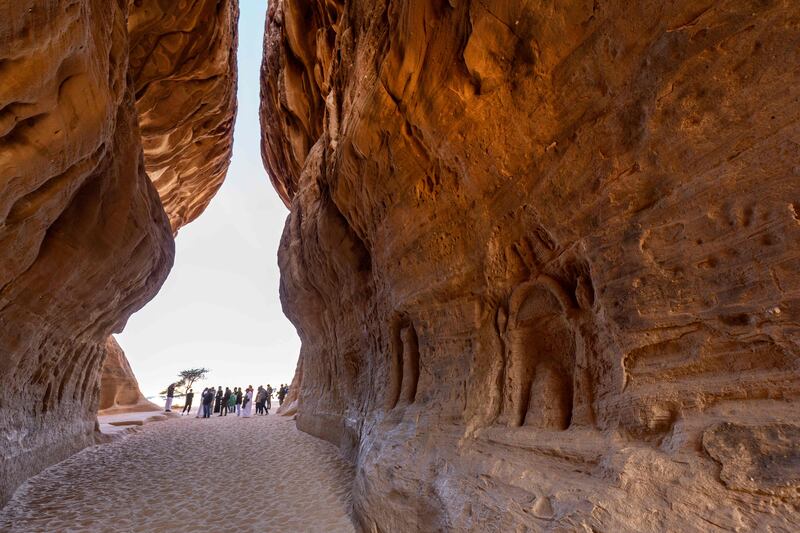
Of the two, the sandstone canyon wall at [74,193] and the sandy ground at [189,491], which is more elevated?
the sandstone canyon wall at [74,193]

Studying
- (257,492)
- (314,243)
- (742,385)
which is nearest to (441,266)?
(742,385)

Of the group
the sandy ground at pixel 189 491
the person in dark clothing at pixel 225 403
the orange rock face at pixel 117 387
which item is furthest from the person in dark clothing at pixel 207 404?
the sandy ground at pixel 189 491

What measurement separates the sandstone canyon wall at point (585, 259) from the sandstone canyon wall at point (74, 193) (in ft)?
11.4

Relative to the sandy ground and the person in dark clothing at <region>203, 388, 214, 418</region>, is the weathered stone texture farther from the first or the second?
the sandy ground

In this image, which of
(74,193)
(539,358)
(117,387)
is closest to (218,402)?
(117,387)

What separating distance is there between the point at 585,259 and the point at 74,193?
7402mm

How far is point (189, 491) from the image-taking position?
21.4 feet

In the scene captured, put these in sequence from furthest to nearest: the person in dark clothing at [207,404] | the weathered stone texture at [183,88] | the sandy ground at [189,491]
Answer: the person in dark clothing at [207,404], the weathered stone texture at [183,88], the sandy ground at [189,491]

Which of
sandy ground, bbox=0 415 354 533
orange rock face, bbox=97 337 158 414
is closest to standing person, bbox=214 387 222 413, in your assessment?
orange rock face, bbox=97 337 158 414

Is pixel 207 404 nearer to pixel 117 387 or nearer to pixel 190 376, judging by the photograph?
pixel 117 387

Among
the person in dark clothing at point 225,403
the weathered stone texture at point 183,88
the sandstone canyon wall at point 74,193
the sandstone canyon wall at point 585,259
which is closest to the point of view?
the sandstone canyon wall at point 585,259

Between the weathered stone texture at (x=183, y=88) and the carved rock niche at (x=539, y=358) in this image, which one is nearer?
the carved rock niche at (x=539, y=358)

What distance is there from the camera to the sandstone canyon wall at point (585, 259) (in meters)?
2.25

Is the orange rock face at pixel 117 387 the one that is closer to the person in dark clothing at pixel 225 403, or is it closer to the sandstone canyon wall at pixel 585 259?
the person in dark clothing at pixel 225 403
